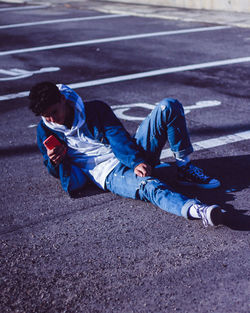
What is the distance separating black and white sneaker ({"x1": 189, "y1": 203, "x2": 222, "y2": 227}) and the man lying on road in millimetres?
239

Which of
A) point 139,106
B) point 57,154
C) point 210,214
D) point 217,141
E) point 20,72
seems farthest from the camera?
point 20,72

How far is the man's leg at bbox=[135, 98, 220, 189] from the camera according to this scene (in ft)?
17.0

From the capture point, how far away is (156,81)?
9.70 m

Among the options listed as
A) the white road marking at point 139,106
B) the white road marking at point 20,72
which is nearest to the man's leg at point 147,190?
the white road marking at point 139,106

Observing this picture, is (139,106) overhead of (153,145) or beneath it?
beneath

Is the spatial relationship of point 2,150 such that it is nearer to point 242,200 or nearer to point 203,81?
point 242,200

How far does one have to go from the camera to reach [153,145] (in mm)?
5277

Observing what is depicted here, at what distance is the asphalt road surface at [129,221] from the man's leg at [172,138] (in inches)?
5.9

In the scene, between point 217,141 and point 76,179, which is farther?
point 217,141

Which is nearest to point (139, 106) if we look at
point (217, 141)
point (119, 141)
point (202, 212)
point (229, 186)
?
point (217, 141)

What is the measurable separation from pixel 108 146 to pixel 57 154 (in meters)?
0.51

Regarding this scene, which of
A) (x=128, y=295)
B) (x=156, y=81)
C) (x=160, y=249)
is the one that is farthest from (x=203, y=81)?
(x=128, y=295)

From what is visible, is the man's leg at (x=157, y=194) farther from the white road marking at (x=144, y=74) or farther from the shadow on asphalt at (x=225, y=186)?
the white road marking at (x=144, y=74)

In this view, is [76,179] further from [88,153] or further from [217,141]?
[217,141]
